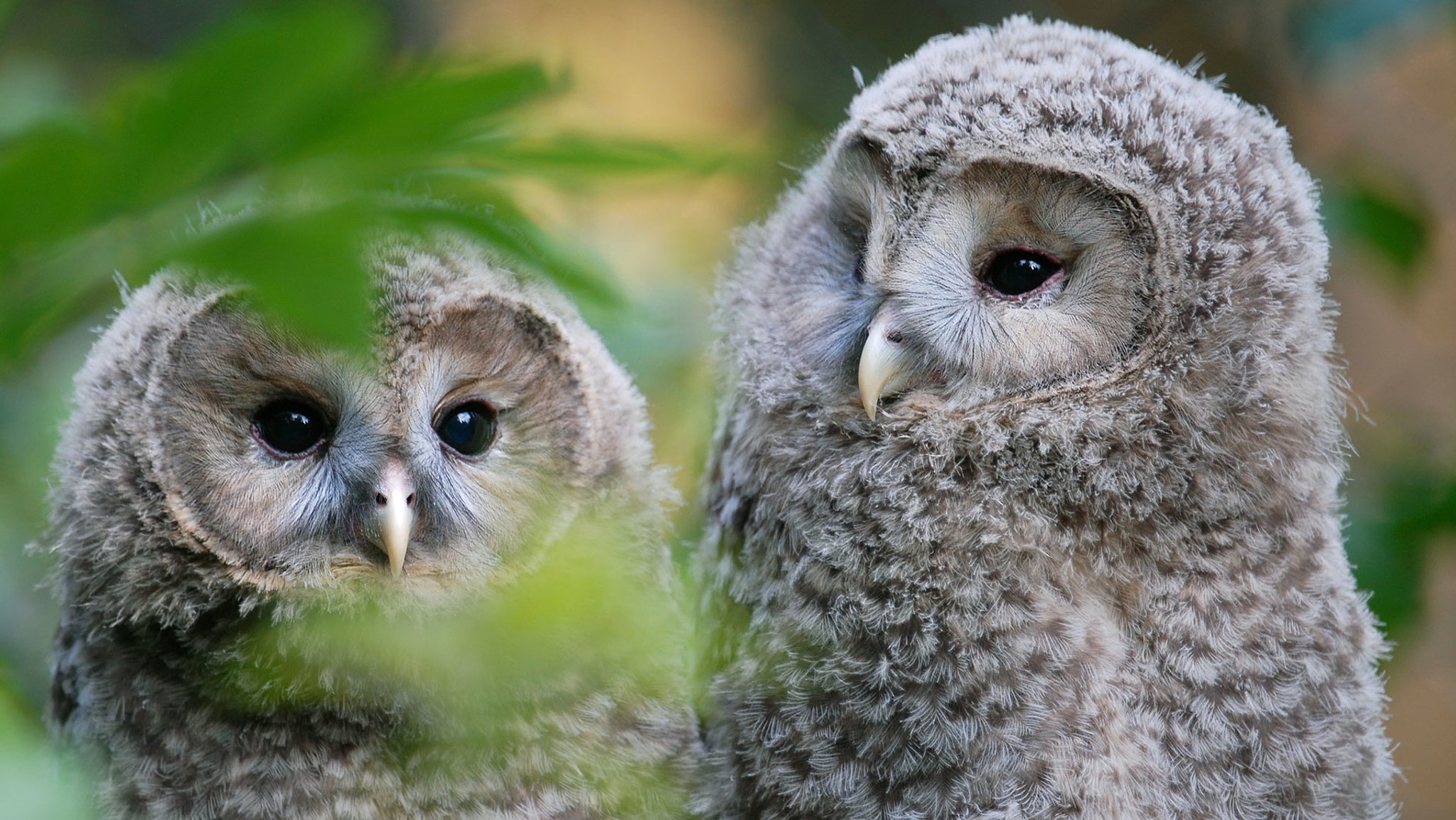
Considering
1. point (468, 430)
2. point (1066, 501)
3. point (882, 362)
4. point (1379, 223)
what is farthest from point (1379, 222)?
point (468, 430)

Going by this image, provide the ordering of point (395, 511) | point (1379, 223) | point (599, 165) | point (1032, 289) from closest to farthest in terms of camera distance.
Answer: point (599, 165)
point (395, 511)
point (1032, 289)
point (1379, 223)

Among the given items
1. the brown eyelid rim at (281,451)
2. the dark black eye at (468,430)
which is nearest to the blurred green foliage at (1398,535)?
the dark black eye at (468,430)

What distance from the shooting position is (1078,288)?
1.89 m

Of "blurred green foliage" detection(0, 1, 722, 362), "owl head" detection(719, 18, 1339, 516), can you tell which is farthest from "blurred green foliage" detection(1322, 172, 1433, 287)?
"blurred green foliage" detection(0, 1, 722, 362)

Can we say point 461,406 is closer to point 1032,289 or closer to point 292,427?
point 292,427

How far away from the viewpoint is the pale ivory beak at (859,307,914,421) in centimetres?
188

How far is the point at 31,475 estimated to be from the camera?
1.86 m

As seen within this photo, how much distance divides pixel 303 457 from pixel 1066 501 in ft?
3.66

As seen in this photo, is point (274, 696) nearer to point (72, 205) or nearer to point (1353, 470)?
point (72, 205)

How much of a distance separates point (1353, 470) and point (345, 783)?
7.42ft

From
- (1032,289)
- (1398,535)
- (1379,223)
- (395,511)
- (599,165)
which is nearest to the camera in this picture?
(599,165)

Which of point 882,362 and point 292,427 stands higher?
point 882,362

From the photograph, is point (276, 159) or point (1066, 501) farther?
point (1066, 501)

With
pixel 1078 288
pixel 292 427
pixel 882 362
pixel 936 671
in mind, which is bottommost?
pixel 936 671
